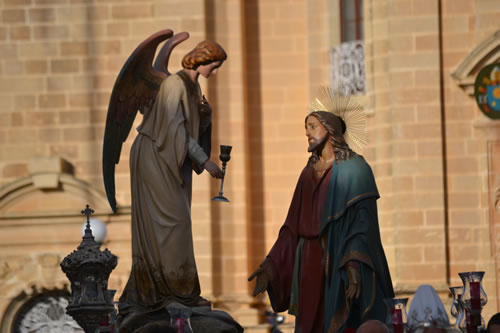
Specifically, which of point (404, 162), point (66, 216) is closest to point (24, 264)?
point (66, 216)

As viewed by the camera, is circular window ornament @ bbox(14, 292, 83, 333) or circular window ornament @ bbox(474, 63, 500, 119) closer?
circular window ornament @ bbox(474, 63, 500, 119)

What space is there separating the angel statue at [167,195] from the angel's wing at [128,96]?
0.02 meters

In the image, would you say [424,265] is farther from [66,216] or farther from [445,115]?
[66,216]

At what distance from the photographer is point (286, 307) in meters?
10.5

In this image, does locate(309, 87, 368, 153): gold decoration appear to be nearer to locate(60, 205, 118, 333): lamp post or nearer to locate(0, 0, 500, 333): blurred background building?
locate(60, 205, 118, 333): lamp post

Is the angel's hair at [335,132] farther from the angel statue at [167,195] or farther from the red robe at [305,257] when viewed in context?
the angel statue at [167,195]

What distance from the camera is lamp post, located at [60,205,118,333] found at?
32.2ft

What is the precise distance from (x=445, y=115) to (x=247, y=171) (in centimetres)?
280

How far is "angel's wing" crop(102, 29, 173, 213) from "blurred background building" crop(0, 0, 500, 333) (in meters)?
8.60

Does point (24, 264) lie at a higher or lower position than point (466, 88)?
lower

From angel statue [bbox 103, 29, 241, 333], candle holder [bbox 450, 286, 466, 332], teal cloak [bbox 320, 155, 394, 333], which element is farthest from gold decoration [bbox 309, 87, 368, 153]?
candle holder [bbox 450, 286, 466, 332]

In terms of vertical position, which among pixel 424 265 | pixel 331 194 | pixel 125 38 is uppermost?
pixel 125 38

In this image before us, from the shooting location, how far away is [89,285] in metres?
9.97

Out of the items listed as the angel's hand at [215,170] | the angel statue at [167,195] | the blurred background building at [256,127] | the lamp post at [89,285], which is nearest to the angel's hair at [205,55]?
the angel statue at [167,195]
